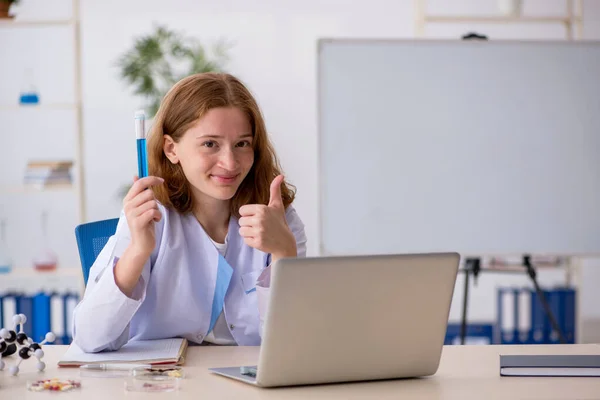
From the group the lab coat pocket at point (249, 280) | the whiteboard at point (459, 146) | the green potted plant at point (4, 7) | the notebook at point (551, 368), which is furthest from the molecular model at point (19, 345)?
the green potted plant at point (4, 7)

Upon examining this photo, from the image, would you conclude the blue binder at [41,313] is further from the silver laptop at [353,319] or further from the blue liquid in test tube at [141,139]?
the silver laptop at [353,319]

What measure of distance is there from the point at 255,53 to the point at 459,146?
1516 millimetres

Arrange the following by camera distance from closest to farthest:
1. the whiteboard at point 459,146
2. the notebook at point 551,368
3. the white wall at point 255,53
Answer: the notebook at point 551,368 → the whiteboard at point 459,146 → the white wall at point 255,53

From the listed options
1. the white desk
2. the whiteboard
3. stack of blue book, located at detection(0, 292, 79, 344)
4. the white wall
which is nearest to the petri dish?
the white desk

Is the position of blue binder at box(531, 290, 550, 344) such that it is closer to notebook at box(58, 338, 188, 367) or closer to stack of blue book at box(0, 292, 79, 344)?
stack of blue book at box(0, 292, 79, 344)

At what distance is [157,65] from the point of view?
416 cm

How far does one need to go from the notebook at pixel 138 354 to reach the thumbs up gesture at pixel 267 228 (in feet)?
0.81

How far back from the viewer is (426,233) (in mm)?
3400

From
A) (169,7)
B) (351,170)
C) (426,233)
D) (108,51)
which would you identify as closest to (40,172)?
(108,51)

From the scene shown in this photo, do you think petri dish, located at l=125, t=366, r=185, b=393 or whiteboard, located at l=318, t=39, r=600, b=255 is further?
whiteboard, located at l=318, t=39, r=600, b=255

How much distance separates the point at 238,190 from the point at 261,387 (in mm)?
735

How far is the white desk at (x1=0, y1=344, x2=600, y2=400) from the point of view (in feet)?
4.10

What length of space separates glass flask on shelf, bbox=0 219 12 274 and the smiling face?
249cm

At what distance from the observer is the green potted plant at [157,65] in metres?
4.11
